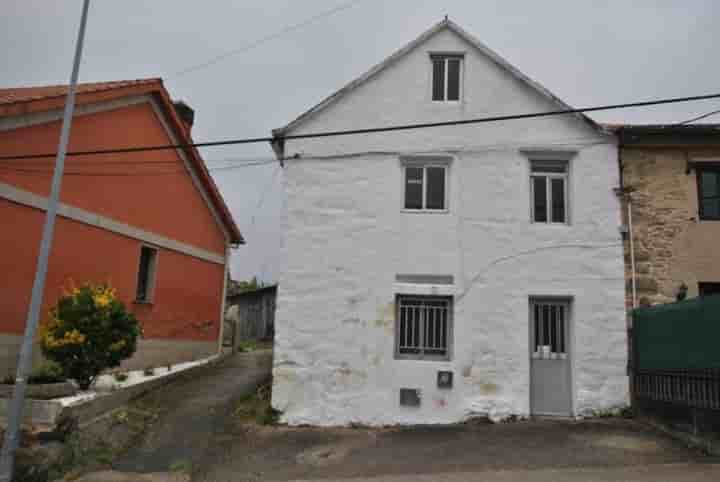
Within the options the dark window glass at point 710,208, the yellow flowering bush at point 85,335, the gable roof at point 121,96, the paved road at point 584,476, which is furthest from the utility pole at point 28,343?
the dark window glass at point 710,208

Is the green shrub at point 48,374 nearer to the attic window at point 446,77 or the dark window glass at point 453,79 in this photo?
the attic window at point 446,77

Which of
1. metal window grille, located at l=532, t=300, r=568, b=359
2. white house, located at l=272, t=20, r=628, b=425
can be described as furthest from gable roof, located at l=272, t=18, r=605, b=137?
metal window grille, located at l=532, t=300, r=568, b=359

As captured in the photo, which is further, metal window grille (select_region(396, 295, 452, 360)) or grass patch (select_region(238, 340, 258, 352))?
grass patch (select_region(238, 340, 258, 352))

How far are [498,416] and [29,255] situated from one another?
29.8 feet

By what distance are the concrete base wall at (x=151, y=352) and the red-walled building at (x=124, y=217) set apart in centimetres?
3

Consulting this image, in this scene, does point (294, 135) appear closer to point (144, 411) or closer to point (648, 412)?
point (144, 411)

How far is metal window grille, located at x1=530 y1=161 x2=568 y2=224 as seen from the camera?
1145 centimetres

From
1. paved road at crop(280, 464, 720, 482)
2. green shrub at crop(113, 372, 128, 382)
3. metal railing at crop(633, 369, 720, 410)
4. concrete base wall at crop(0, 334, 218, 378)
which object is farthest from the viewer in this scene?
green shrub at crop(113, 372, 128, 382)

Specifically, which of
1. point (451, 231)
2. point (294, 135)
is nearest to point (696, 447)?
point (451, 231)

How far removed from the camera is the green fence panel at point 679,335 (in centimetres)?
877

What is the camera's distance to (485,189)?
11367mm

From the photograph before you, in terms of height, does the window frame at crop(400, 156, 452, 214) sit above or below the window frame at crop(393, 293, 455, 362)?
above

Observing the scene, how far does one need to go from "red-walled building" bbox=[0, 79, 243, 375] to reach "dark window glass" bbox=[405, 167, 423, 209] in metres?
6.76

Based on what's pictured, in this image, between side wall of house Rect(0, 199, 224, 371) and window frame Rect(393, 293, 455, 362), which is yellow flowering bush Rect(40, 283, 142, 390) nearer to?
side wall of house Rect(0, 199, 224, 371)
